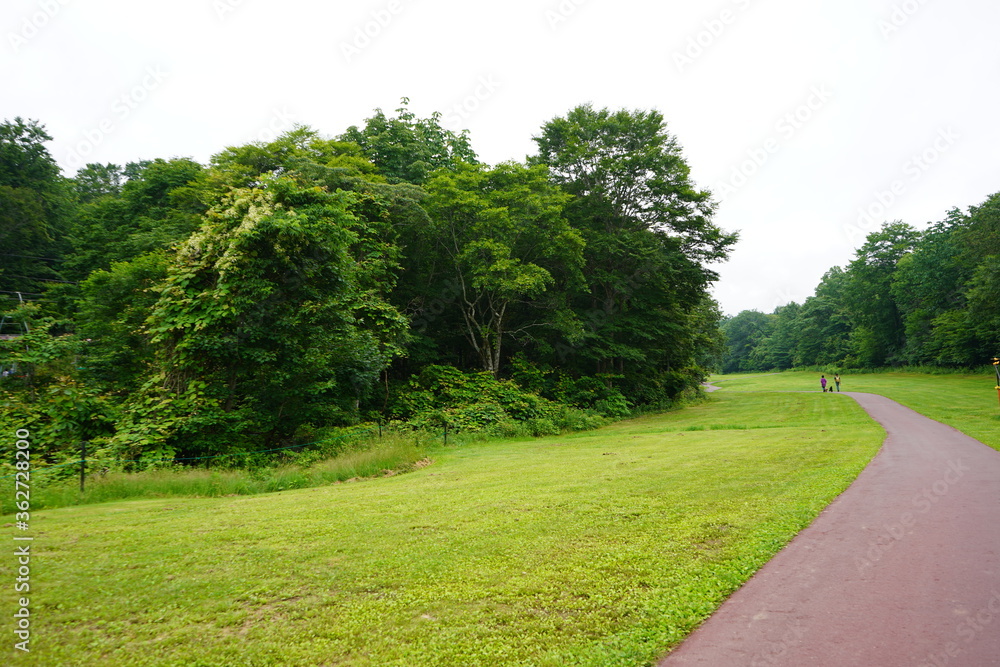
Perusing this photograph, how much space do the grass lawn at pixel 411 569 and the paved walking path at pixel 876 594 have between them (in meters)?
0.28

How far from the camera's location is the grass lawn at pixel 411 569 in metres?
3.56

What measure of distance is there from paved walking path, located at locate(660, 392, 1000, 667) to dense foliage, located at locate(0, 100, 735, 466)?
12586 mm

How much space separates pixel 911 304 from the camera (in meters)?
62.2

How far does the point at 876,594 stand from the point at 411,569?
416 centimetres

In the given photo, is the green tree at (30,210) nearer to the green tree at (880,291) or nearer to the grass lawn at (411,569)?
the grass lawn at (411,569)

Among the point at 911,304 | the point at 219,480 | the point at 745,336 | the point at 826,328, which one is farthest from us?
the point at 745,336

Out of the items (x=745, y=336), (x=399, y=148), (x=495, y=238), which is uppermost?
(x=399, y=148)

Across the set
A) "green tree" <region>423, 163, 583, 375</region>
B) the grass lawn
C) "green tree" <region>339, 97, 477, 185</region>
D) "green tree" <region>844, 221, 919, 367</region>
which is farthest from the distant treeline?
the grass lawn

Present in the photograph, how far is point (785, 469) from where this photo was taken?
1024 cm

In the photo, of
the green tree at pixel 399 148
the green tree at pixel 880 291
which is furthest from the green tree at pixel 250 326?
the green tree at pixel 880 291

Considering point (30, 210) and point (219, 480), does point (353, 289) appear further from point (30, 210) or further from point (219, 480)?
point (30, 210)

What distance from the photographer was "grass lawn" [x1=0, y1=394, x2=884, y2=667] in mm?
3557

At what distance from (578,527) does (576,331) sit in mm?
20127

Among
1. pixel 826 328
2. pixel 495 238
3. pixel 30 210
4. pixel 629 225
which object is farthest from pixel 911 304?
pixel 30 210
